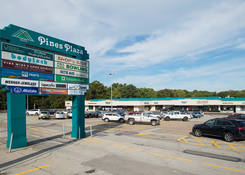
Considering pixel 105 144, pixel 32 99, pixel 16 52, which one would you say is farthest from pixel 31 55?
pixel 32 99

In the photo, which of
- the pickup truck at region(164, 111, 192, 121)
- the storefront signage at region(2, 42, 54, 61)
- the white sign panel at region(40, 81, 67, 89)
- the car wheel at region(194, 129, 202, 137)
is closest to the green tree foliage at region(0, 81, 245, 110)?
the pickup truck at region(164, 111, 192, 121)

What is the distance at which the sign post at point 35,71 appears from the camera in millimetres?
11656

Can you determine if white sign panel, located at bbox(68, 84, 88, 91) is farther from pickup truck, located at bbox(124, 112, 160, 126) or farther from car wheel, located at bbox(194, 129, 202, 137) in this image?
pickup truck, located at bbox(124, 112, 160, 126)

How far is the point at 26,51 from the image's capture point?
41.1 feet

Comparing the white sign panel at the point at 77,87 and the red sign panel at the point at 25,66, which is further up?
the red sign panel at the point at 25,66

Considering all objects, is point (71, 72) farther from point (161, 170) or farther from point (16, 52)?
point (161, 170)

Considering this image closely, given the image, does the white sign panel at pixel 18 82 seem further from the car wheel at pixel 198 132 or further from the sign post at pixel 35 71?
the car wheel at pixel 198 132

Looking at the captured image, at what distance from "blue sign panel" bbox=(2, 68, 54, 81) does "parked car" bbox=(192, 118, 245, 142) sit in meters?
13.1

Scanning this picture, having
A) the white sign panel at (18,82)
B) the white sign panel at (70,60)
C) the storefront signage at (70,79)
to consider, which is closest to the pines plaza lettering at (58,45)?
the white sign panel at (70,60)

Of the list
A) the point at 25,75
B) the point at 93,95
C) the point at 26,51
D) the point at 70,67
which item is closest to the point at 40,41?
the point at 26,51

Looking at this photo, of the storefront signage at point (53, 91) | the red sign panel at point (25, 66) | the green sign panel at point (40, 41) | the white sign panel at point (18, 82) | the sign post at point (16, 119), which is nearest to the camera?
the white sign panel at point (18, 82)

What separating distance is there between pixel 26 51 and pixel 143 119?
17506 mm

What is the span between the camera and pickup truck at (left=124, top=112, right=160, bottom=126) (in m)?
24.9

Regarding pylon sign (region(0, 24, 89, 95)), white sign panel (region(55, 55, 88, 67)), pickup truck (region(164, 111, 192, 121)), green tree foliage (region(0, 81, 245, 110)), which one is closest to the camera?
pylon sign (region(0, 24, 89, 95))
